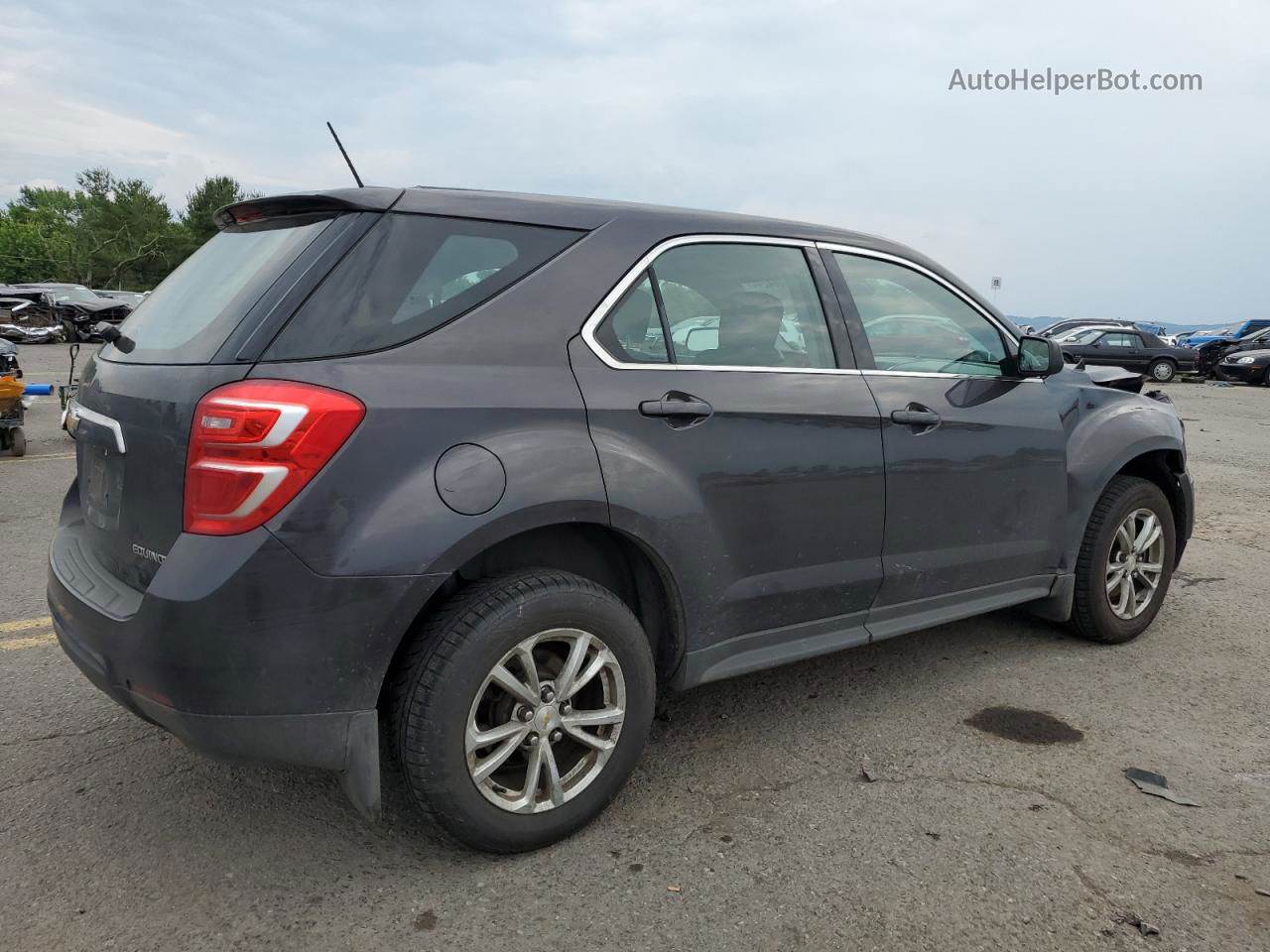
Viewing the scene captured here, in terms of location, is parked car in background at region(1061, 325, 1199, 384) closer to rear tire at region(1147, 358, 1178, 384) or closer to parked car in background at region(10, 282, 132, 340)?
rear tire at region(1147, 358, 1178, 384)

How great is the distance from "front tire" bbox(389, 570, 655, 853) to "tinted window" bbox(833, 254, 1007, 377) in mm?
1492

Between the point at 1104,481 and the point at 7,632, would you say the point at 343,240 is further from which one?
the point at 1104,481

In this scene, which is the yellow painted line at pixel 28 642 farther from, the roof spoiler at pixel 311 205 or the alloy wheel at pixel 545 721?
the alloy wheel at pixel 545 721

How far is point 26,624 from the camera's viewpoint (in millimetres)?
4410

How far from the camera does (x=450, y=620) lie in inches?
96.3

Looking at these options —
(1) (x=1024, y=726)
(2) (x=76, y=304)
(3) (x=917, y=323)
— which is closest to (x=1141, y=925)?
(1) (x=1024, y=726)

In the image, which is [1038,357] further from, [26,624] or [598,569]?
[26,624]

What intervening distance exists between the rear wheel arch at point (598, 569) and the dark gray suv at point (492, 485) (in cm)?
1

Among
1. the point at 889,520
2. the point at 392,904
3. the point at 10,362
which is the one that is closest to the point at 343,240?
the point at 392,904

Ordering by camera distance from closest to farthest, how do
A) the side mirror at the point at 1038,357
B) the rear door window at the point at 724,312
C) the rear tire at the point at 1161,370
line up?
the rear door window at the point at 724,312, the side mirror at the point at 1038,357, the rear tire at the point at 1161,370

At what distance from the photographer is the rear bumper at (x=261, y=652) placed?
222 cm

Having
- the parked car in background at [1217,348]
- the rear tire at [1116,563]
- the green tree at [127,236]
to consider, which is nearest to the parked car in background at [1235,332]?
the parked car in background at [1217,348]

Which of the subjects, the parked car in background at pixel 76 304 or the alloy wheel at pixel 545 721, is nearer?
the alloy wheel at pixel 545 721

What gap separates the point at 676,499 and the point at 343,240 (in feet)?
3.70
